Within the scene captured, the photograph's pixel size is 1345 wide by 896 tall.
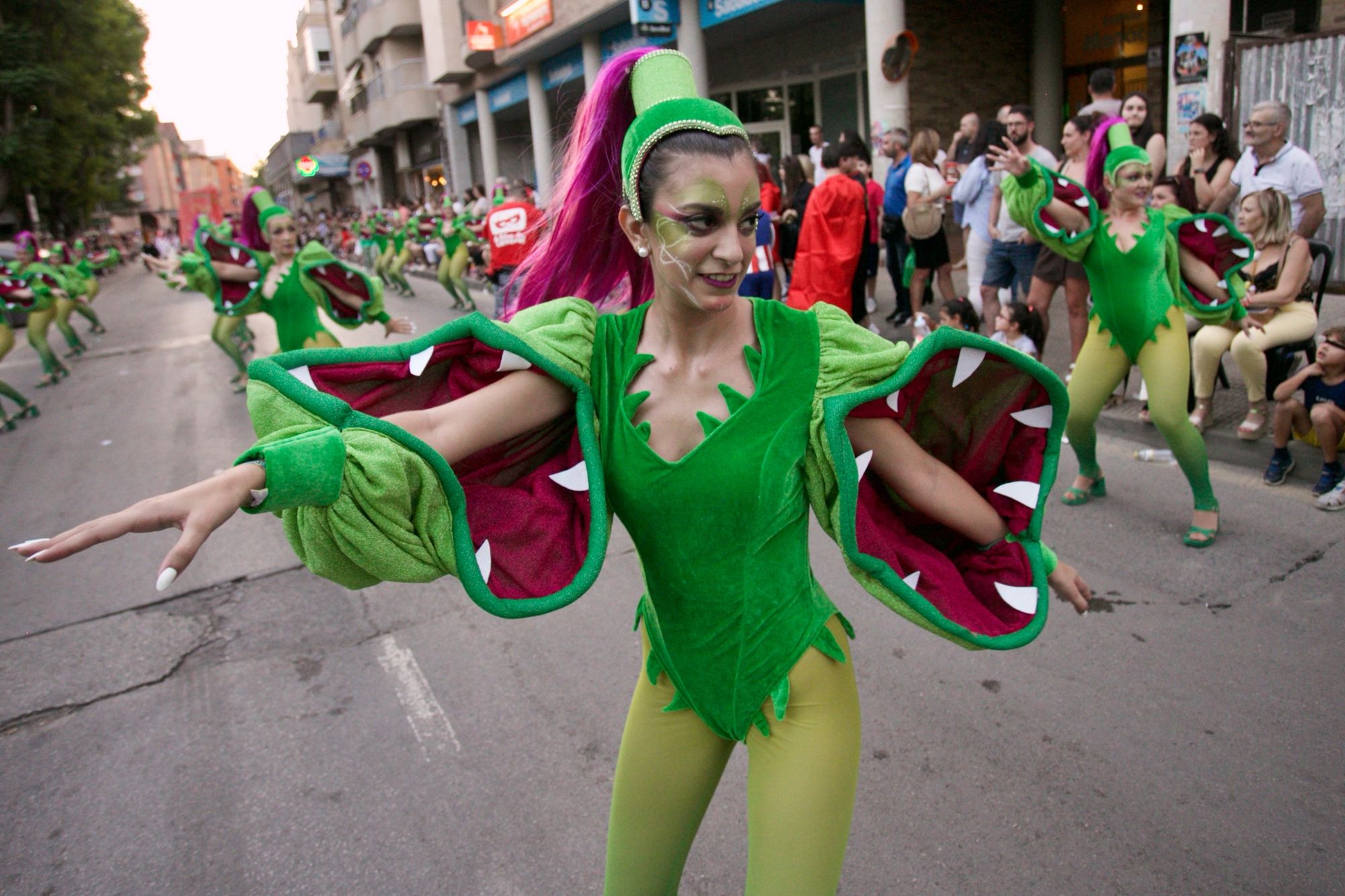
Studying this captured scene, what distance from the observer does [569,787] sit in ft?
10.7

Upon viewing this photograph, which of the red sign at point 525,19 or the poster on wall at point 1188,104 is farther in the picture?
the red sign at point 525,19

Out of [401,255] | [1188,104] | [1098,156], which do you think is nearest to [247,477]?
[1098,156]

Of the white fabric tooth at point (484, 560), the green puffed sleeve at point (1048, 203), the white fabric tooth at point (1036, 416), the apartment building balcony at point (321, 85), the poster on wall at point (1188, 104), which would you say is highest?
the apartment building balcony at point (321, 85)

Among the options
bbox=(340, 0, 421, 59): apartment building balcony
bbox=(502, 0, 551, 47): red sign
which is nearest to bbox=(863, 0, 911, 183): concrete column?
bbox=(502, 0, 551, 47): red sign

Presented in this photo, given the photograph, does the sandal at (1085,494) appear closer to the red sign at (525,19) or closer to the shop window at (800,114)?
the shop window at (800,114)

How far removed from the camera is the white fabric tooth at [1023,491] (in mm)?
1816

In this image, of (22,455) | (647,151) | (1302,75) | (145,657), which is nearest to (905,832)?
(647,151)

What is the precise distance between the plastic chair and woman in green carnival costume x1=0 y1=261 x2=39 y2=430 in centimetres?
1167

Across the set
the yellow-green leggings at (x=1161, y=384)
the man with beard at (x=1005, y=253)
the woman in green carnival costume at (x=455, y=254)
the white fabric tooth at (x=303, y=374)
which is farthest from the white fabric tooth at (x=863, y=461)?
the woman in green carnival costume at (x=455, y=254)

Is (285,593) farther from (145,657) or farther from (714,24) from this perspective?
(714,24)

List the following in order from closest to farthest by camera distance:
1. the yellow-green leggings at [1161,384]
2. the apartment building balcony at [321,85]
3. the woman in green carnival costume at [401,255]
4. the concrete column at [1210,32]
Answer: the yellow-green leggings at [1161,384] → the concrete column at [1210,32] → the woman in green carnival costume at [401,255] → the apartment building balcony at [321,85]

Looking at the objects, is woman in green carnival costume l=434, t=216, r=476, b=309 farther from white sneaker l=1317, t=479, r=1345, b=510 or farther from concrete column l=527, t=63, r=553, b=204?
white sneaker l=1317, t=479, r=1345, b=510

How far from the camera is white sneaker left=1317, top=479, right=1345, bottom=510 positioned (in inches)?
200

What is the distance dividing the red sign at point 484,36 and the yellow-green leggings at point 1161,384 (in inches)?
929
